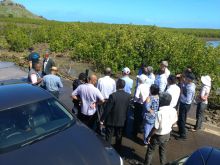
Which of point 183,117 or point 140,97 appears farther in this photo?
point 183,117

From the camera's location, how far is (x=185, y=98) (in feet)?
26.8

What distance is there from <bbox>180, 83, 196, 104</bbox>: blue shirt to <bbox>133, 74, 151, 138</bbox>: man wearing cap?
895 mm

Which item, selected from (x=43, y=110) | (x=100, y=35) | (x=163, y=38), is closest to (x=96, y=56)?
(x=100, y=35)

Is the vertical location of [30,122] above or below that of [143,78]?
below

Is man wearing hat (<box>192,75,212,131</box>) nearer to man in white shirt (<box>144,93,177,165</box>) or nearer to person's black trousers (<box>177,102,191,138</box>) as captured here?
person's black trousers (<box>177,102,191,138</box>)

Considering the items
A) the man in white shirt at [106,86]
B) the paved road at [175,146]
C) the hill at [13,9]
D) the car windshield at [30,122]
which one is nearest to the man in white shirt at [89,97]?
the man in white shirt at [106,86]

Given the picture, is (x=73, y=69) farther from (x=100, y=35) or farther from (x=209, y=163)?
(x=209, y=163)

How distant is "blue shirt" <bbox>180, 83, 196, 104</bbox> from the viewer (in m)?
8.06

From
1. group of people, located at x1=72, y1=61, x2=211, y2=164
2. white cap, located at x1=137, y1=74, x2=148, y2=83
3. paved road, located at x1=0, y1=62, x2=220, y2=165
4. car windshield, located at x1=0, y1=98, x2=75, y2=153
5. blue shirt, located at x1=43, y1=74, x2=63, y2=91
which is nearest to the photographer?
car windshield, located at x1=0, y1=98, x2=75, y2=153

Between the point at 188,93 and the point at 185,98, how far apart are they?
0.17 m

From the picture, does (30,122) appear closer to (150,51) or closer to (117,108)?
(117,108)

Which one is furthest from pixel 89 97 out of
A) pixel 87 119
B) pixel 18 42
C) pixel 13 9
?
pixel 13 9

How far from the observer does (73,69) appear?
18.8m

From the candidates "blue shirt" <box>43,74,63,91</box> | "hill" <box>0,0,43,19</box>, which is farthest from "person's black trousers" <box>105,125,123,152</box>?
"hill" <box>0,0,43,19</box>
